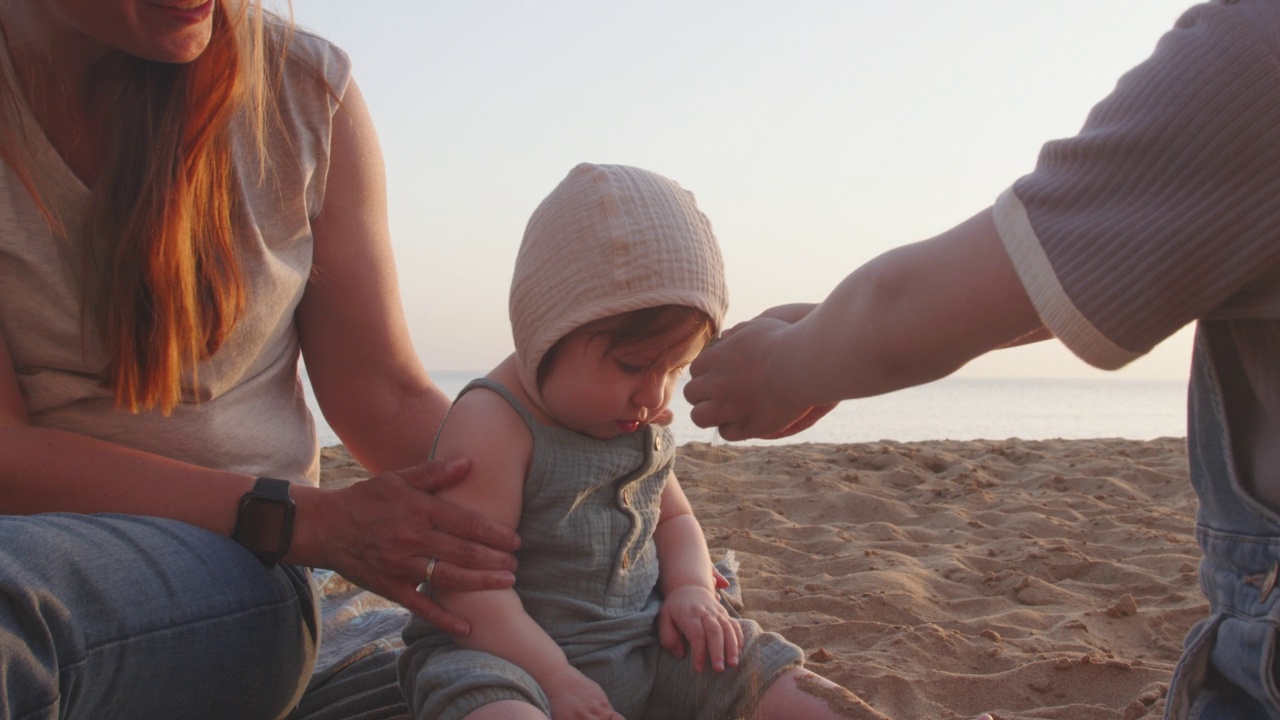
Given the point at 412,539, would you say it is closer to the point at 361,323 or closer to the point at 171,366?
the point at 171,366

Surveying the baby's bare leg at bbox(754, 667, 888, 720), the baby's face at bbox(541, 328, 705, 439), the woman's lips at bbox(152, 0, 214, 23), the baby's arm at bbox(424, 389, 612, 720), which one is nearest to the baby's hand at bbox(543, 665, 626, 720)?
the baby's arm at bbox(424, 389, 612, 720)

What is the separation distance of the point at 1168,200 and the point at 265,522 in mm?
1606

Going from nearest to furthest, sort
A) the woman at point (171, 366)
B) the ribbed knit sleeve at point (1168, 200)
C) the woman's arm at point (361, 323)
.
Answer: the ribbed knit sleeve at point (1168, 200) → the woman at point (171, 366) → the woman's arm at point (361, 323)

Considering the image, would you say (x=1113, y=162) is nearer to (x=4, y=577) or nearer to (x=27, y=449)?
(x=4, y=577)

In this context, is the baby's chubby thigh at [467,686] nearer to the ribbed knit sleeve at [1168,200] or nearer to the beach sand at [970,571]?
the beach sand at [970,571]

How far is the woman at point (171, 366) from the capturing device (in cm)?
184

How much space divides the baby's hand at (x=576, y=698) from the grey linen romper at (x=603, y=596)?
135mm

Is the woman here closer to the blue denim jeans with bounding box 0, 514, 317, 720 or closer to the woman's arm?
the blue denim jeans with bounding box 0, 514, 317, 720

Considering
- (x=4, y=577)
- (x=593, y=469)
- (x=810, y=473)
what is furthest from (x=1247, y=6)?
(x=810, y=473)

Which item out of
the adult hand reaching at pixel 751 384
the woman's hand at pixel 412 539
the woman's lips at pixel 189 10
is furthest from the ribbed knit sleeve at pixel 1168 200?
the woman's lips at pixel 189 10

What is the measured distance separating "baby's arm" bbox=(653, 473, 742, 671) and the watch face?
78 centimetres

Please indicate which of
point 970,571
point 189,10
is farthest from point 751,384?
point 970,571

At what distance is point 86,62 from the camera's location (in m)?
2.05

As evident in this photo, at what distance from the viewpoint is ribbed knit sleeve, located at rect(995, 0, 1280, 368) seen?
122 centimetres
